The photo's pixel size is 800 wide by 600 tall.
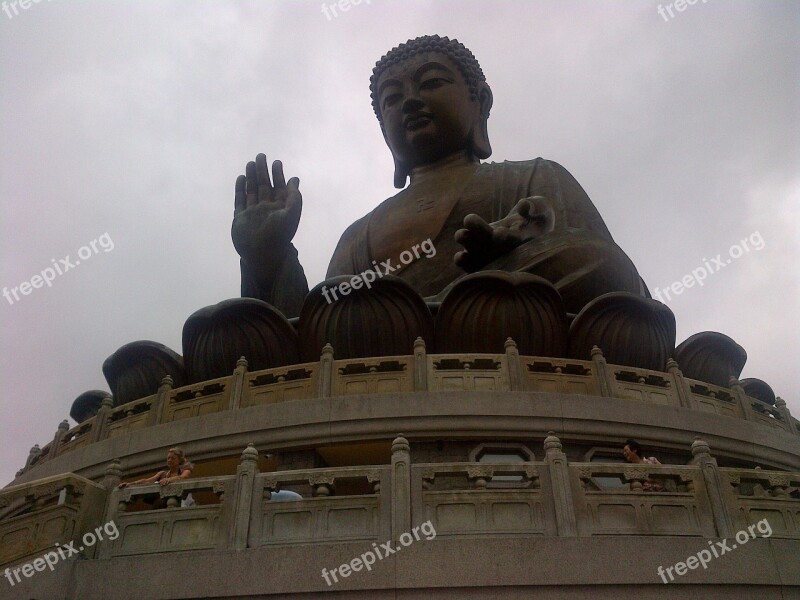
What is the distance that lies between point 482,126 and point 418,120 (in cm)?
164

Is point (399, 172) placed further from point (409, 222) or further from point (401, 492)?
point (401, 492)

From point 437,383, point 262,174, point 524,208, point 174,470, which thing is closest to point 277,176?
point 262,174

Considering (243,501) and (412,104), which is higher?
(412,104)

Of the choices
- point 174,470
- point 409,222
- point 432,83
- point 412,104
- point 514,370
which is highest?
point 432,83

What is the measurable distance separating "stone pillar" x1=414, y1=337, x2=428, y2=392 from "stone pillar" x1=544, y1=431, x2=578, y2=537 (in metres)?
2.30

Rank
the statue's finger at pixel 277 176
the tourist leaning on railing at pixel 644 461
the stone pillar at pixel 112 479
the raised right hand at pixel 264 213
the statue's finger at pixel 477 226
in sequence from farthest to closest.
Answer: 1. the statue's finger at pixel 277 176
2. the raised right hand at pixel 264 213
3. the statue's finger at pixel 477 226
4. the stone pillar at pixel 112 479
5. the tourist leaning on railing at pixel 644 461

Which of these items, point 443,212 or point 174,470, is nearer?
point 174,470

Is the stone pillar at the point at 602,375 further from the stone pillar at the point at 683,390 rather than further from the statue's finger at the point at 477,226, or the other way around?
the statue's finger at the point at 477,226

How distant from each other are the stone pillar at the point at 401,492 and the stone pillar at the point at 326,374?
235 cm

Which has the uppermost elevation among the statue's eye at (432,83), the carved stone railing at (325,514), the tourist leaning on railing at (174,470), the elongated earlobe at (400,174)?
the statue's eye at (432,83)

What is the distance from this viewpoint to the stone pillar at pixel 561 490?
474 centimetres

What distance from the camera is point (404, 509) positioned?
4.78 m

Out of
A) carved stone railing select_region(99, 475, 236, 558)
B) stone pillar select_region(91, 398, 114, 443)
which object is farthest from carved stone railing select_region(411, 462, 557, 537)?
stone pillar select_region(91, 398, 114, 443)

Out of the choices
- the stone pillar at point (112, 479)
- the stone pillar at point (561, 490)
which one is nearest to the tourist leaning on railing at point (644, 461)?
the stone pillar at point (561, 490)
